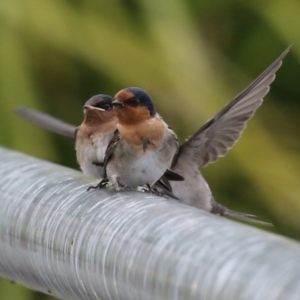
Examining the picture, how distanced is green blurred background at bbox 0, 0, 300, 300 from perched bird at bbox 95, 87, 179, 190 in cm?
61

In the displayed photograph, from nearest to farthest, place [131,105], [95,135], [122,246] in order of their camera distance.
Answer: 1. [122,246]
2. [131,105]
3. [95,135]

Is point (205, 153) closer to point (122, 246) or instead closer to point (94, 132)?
point (94, 132)

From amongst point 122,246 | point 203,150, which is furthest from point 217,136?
point 122,246

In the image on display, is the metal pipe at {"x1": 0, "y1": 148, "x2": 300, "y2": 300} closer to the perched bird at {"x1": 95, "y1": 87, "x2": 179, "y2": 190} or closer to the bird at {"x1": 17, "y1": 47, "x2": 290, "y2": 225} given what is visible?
the perched bird at {"x1": 95, "y1": 87, "x2": 179, "y2": 190}

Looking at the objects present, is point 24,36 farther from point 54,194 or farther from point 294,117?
point 54,194

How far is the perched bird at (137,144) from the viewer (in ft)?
6.52

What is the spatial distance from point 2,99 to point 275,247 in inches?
86.5

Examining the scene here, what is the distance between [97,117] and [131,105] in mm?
401

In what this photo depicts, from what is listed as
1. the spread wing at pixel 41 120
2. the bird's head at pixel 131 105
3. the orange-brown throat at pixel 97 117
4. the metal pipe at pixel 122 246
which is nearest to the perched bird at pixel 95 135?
the orange-brown throat at pixel 97 117

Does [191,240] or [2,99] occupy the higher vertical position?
[191,240]

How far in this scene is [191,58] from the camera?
273cm

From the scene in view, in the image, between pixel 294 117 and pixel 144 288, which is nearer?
pixel 144 288

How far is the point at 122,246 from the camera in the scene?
3.15ft

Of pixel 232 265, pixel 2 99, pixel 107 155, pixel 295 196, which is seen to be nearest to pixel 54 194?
pixel 232 265
